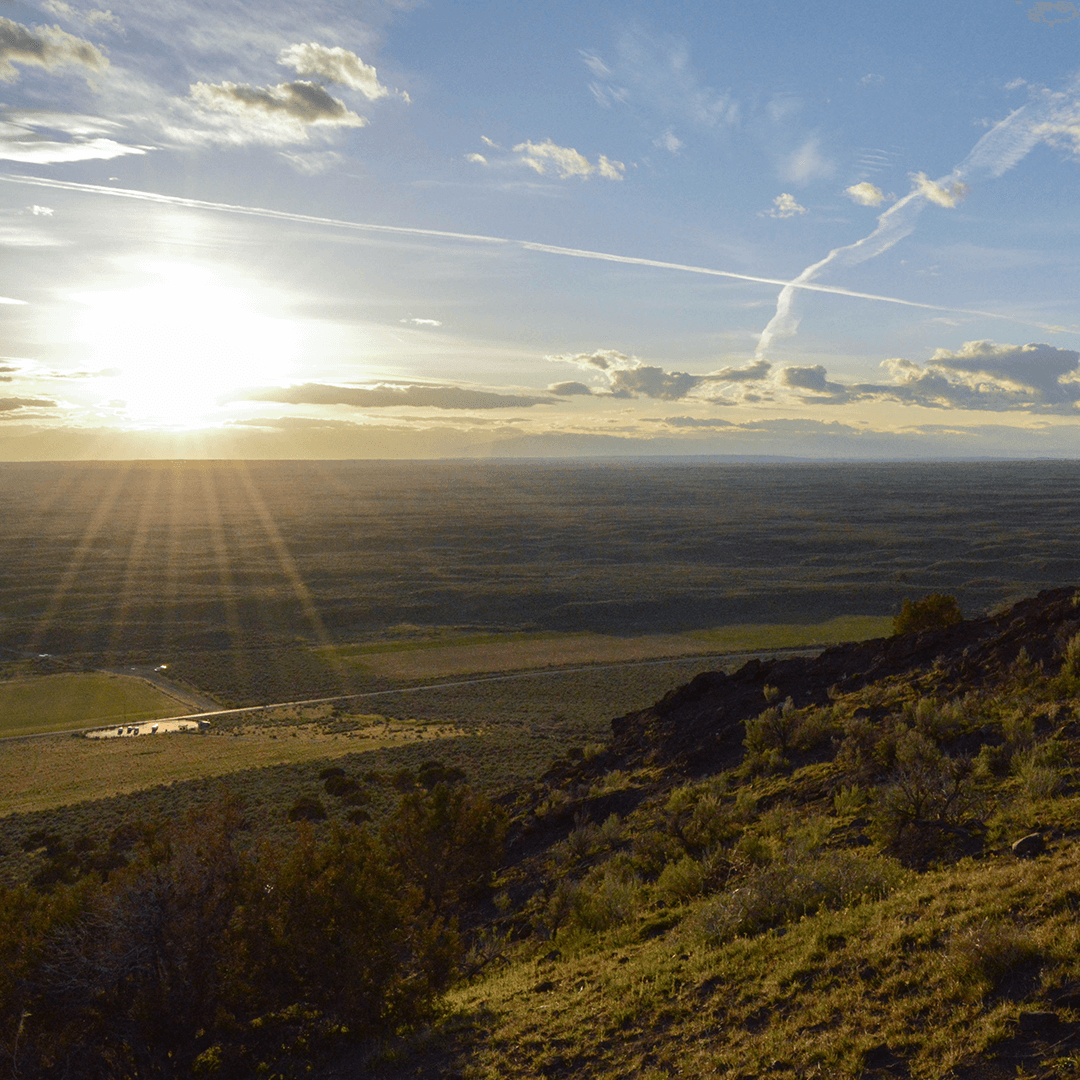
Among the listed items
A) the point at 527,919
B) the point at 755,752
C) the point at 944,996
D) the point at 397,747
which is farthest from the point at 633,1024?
the point at 397,747

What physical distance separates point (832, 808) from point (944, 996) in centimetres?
756

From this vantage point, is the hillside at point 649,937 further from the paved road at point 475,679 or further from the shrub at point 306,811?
the paved road at point 475,679

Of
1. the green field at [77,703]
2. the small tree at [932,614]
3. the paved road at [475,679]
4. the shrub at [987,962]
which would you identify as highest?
the shrub at [987,962]

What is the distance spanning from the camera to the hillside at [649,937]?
693 cm

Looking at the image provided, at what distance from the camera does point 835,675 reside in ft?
80.4

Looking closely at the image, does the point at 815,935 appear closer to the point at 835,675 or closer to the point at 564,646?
the point at 835,675

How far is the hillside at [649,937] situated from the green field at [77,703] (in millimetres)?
43463

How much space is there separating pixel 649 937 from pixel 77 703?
5744 centimetres

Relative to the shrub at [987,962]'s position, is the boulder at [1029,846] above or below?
below

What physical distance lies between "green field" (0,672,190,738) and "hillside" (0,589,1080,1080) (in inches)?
1711

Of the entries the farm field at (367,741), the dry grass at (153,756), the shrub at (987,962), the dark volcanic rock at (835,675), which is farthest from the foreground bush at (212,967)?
the dry grass at (153,756)

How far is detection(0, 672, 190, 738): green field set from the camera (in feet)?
164

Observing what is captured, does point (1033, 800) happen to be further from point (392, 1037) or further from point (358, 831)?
point (358, 831)

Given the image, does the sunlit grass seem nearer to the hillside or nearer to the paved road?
the paved road
